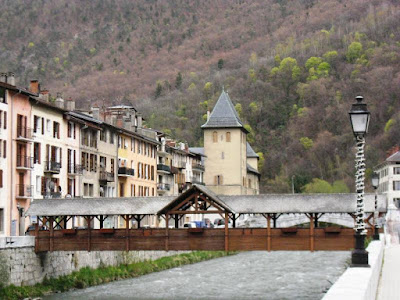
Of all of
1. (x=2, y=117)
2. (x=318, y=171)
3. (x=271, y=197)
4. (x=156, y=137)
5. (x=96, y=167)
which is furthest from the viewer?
(x=318, y=171)

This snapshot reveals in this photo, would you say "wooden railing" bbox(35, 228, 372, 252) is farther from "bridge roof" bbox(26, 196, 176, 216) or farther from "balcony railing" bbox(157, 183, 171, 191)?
"balcony railing" bbox(157, 183, 171, 191)

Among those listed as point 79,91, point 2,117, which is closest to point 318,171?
point 79,91

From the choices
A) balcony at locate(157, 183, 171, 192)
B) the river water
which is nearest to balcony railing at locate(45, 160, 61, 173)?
the river water

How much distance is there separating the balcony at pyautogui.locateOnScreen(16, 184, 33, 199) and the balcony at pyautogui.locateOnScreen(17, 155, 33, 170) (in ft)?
3.60

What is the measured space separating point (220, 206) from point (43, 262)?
31.9 ft

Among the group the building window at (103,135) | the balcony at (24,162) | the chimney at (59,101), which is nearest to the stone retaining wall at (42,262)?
the balcony at (24,162)

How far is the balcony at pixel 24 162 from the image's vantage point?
48.4m

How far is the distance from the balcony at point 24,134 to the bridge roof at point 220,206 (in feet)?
30.9

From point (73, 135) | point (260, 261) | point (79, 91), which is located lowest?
point (260, 261)

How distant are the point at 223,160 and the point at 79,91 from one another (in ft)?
315

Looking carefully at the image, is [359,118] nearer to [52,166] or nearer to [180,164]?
[52,166]

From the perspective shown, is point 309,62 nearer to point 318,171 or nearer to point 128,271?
point 318,171

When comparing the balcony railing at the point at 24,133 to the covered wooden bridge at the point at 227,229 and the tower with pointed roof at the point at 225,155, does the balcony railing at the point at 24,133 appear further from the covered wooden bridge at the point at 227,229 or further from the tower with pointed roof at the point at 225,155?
the tower with pointed roof at the point at 225,155

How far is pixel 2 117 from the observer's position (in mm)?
46938
